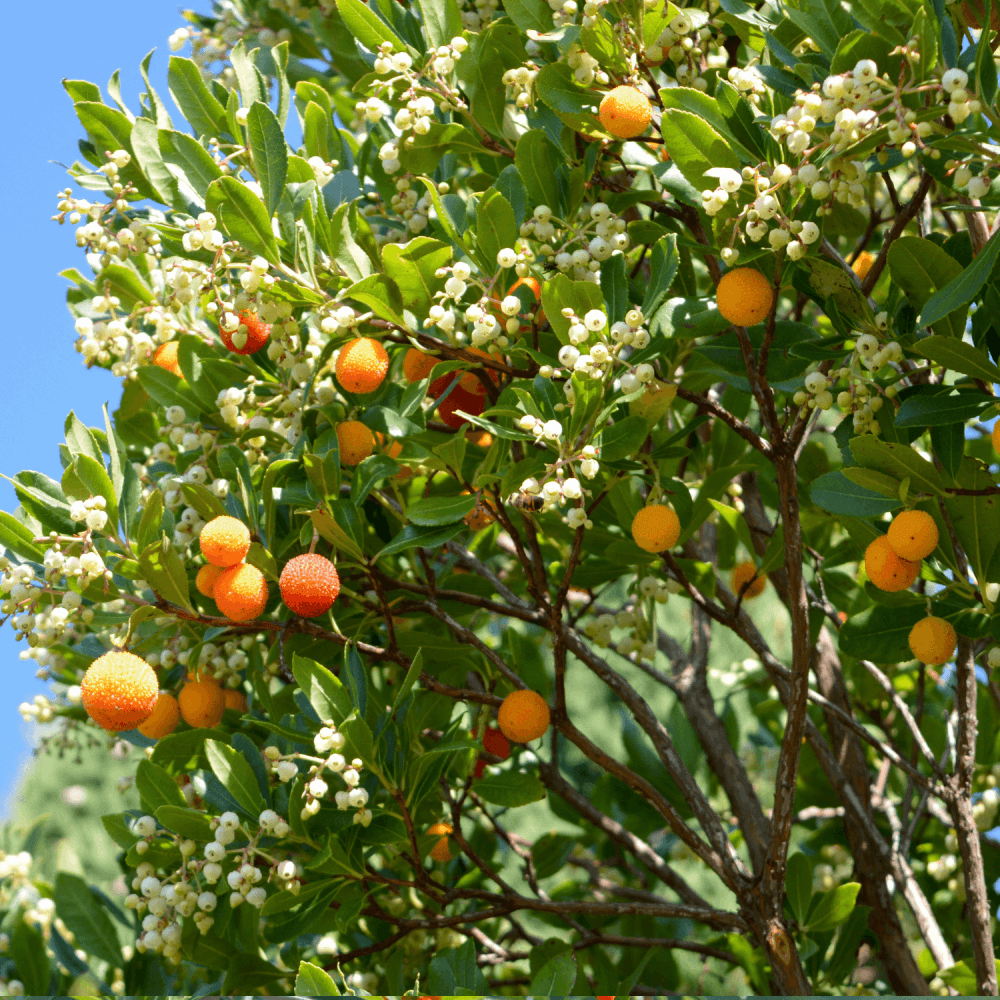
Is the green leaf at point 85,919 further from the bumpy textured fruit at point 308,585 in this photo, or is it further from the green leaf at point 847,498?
the green leaf at point 847,498

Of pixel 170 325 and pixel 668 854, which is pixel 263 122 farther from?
pixel 668 854

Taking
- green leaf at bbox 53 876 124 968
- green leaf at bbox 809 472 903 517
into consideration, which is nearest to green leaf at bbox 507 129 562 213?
green leaf at bbox 809 472 903 517

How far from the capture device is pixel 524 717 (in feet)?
6.15

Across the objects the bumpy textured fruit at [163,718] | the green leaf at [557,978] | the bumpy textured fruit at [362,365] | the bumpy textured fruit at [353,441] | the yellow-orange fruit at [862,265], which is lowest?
the green leaf at [557,978]

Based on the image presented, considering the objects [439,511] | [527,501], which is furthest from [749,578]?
[527,501]

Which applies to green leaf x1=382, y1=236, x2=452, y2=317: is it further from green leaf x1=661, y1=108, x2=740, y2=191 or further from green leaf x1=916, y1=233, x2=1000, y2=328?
green leaf x1=916, y1=233, x2=1000, y2=328

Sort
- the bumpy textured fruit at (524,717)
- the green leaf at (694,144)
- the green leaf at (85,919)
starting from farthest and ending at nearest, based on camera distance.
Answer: the green leaf at (85,919) → the bumpy textured fruit at (524,717) → the green leaf at (694,144)

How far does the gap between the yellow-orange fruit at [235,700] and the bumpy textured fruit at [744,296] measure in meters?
1.20

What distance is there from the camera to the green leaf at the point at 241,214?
61.2 inches

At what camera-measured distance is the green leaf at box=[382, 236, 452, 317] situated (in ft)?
5.42

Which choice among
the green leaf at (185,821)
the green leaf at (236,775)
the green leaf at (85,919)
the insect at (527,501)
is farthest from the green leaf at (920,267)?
the green leaf at (85,919)

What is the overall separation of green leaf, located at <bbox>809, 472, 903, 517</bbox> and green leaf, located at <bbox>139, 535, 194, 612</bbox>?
1008mm

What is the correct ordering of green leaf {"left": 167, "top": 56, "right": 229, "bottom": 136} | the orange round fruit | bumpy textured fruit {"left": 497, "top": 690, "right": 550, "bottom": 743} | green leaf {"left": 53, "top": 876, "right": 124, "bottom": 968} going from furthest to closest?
1. green leaf {"left": 53, "top": 876, "right": 124, "bottom": 968}
2. the orange round fruit
3. bumpy textured fruit {"left": 497, "top": 690, "right": 550, "bottom": 743}
4. green leaf {"left": 167, "top": 56, "right": 229, "bottom": 136}

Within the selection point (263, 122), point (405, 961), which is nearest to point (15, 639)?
point (263, 122)
